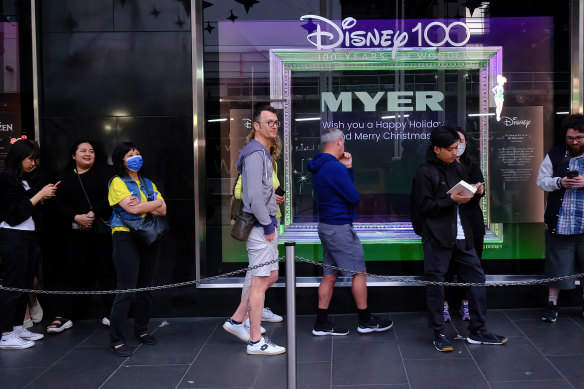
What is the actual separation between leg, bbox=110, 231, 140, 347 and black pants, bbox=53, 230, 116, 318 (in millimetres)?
851

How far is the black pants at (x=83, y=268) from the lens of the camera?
245 inches

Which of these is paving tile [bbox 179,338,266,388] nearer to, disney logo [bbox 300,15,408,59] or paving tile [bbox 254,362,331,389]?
paving tile [bbox 254,362,331,389]

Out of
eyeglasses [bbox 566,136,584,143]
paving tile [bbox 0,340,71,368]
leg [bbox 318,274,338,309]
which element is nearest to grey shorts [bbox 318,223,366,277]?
leg [bbox 318,274,338,309]

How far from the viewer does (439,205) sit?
5254mm

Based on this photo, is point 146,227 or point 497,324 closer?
point 146,227

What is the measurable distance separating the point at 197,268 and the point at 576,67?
172 inches

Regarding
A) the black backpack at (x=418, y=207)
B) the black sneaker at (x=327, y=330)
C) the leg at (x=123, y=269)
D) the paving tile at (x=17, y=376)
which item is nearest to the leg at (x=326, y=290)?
the black sneaker at (x=327, y=330)

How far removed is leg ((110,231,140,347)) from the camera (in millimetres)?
5453

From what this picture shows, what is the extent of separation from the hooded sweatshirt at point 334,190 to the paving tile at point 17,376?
2678 mm

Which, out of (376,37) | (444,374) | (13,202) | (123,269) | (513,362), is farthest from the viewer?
(376,37)

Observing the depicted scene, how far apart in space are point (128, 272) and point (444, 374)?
266 cm

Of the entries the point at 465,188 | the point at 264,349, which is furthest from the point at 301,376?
the point at 465,188

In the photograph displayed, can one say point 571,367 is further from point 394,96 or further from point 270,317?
point 394,96

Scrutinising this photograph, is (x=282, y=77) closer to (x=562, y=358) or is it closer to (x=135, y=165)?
(x=135, y=165)
